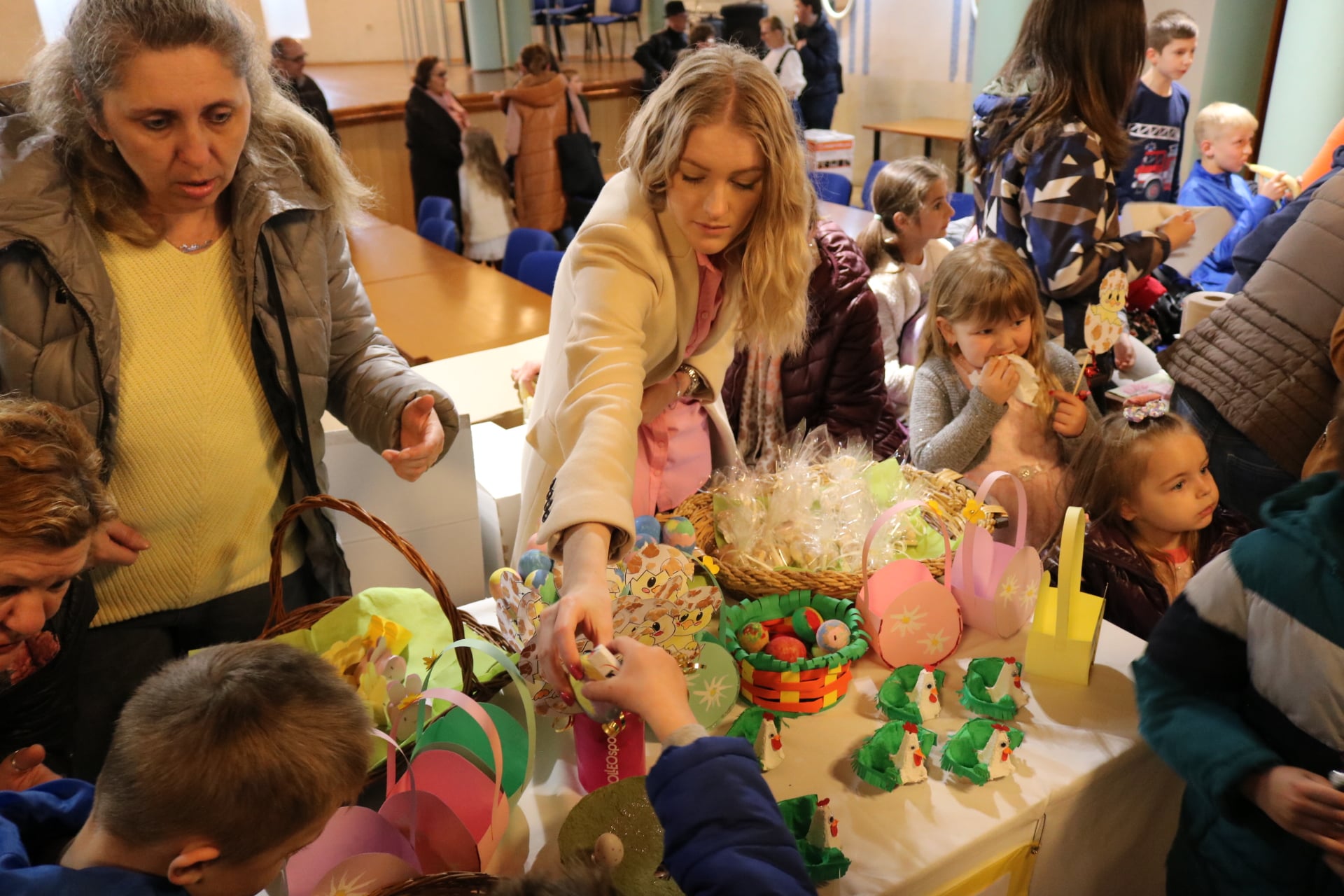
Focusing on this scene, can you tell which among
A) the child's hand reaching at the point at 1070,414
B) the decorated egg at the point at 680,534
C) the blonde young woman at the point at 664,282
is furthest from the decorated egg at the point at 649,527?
the child's hand reaching at the point at 1070,414

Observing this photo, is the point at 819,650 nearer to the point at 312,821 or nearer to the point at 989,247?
the point at 312,821

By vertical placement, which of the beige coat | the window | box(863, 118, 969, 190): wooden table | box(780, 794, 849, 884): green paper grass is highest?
the window

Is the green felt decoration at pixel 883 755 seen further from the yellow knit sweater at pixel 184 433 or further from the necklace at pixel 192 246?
the necklace at pixel 192 246

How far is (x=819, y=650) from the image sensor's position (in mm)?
1476

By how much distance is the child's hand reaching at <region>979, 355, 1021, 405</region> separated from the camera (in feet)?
6.96

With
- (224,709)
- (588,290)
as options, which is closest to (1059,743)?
(588,290)

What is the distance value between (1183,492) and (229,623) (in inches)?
64.8

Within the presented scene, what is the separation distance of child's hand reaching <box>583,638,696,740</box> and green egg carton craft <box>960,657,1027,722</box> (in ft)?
1.78

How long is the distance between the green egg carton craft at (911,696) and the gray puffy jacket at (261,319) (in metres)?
0.80

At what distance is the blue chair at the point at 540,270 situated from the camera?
4.23m

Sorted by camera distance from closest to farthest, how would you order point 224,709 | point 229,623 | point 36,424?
point 224,709
point 36,424
point 229,623

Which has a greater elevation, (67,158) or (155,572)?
(67,158)

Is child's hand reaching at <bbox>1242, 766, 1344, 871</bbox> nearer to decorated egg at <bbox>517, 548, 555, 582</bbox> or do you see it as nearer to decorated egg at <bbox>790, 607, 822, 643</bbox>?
decorated egg at <bbox>790, 607, 822, 643</bbox>

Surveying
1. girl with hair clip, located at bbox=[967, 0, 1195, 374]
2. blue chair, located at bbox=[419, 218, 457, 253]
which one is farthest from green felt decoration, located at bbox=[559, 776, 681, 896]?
blue chair, located at bbox=[419, 218, 457, 253]
